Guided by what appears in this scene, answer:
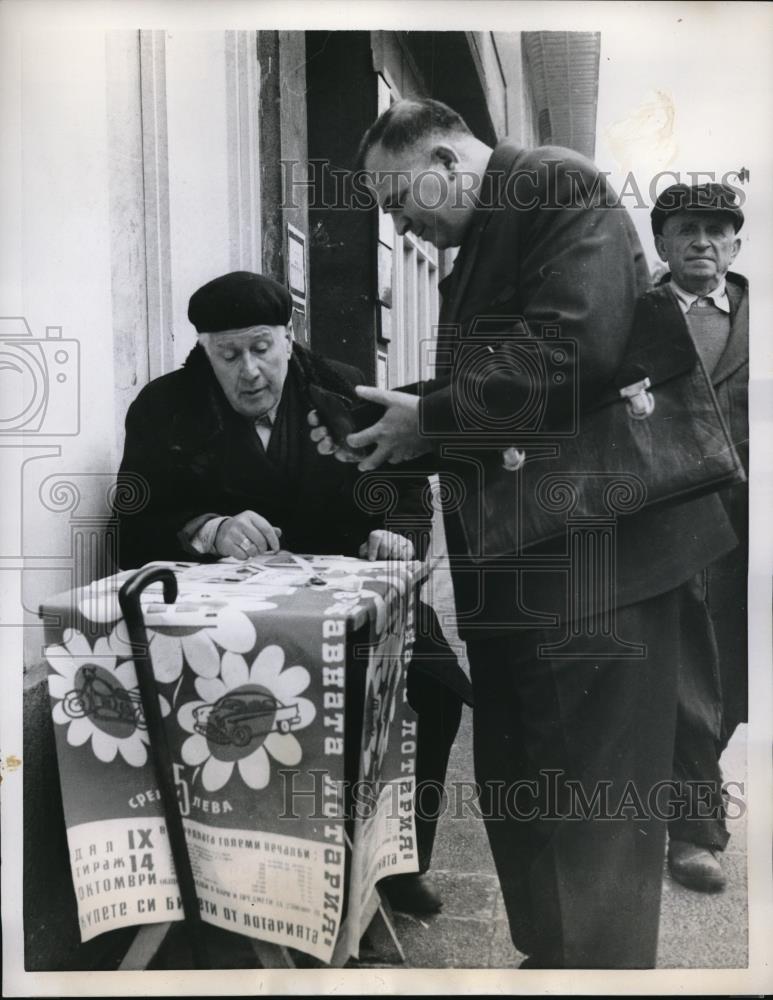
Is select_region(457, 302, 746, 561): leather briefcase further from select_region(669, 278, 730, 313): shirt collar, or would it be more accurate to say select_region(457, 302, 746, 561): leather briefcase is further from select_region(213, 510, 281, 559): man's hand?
select_region(213, 510, 281, 559): man's hand

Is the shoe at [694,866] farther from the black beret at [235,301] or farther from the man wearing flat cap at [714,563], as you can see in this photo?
the black beret at [235,301]

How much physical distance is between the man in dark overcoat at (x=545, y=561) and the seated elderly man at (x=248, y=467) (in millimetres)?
98

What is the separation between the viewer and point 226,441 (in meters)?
2.66

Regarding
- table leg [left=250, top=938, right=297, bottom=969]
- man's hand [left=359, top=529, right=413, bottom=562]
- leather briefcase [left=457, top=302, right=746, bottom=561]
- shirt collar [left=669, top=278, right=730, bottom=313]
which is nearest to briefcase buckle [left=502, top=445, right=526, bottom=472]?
leather briefcase [left=457, top=302, right=746, bottom=561]

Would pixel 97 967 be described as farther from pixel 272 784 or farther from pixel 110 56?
pixel 110 56

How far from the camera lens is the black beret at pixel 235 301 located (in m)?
2.62

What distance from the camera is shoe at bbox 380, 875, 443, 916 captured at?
2688 mm

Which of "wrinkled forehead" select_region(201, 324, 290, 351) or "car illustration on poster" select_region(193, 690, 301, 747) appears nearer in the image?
"car illustration on poster" select_region(193, 690, 301, 747)

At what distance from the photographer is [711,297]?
8.73 ft

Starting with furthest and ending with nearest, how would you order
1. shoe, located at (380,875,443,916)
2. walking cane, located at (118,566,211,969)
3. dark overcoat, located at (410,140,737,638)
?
shoe, located at (380,875,443,916), dark overcoat, located at (410,140,737,638), walking cane, located at (118,566,211,969)

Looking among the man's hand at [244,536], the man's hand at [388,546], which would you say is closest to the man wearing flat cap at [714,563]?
the man's hand at [388,546]

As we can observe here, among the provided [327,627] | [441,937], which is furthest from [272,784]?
[441,937]

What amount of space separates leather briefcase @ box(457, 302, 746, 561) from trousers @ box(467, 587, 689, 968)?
0.88ft

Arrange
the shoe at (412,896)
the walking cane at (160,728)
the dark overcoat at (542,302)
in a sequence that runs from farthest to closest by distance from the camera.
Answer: the shoe at (412,896) < the dark overcoat at (542,302) < the walking cane at (160,728)
